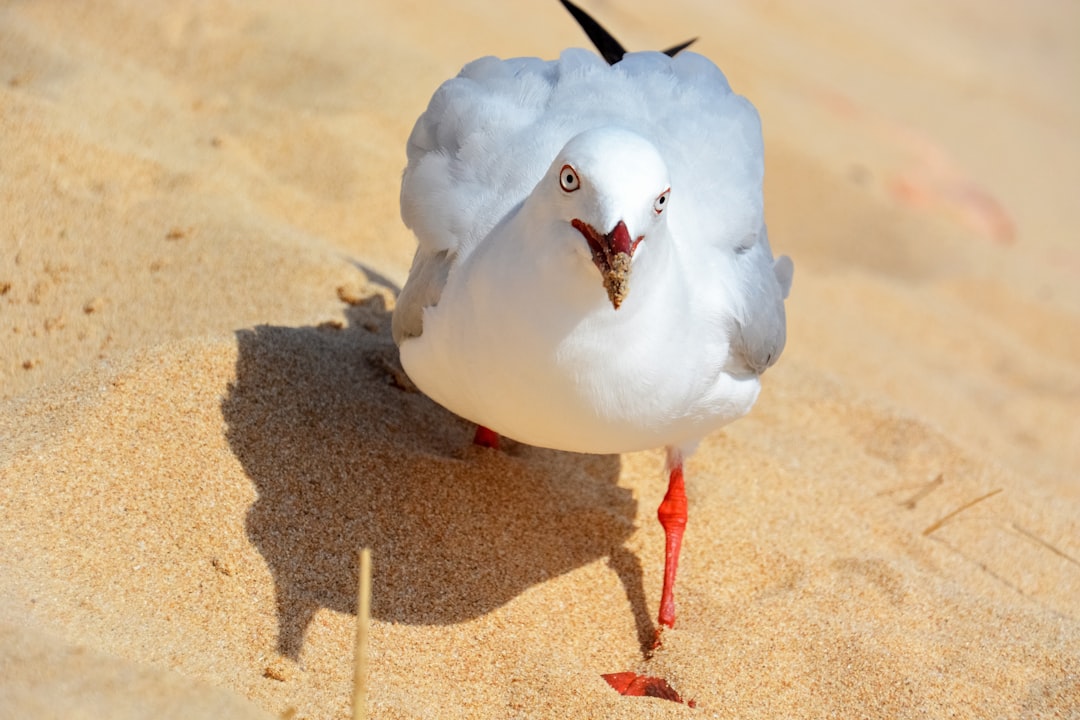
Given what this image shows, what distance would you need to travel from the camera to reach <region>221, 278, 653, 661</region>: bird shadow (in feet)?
9.82

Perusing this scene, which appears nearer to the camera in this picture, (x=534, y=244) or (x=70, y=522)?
(x=534, y=244)

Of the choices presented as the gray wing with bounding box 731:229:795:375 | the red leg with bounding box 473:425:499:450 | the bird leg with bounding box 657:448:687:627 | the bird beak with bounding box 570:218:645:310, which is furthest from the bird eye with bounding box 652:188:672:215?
the red leg with bounding box 473:425:499:450

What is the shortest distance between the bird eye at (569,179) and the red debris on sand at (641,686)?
48.3 inches

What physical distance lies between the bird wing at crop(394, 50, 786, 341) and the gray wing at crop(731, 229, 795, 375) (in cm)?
9

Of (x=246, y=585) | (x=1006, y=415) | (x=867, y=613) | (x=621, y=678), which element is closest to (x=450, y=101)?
(x=246, y=585)

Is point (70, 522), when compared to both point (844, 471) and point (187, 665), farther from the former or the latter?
point (844, 471)

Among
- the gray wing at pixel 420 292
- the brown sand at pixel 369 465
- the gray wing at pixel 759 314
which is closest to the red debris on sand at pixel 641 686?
the brown sand at pixel 369 465

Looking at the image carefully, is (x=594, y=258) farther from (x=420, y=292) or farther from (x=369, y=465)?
(x=369, y=465)

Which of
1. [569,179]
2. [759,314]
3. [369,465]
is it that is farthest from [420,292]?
[759,314]

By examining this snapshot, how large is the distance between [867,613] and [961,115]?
24.1 ft

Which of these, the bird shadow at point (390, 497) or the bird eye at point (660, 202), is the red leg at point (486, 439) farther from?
the bird eye at point (660, 202)

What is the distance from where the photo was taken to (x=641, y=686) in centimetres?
285

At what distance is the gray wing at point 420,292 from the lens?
9.59 ft

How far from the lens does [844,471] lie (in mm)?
4219
